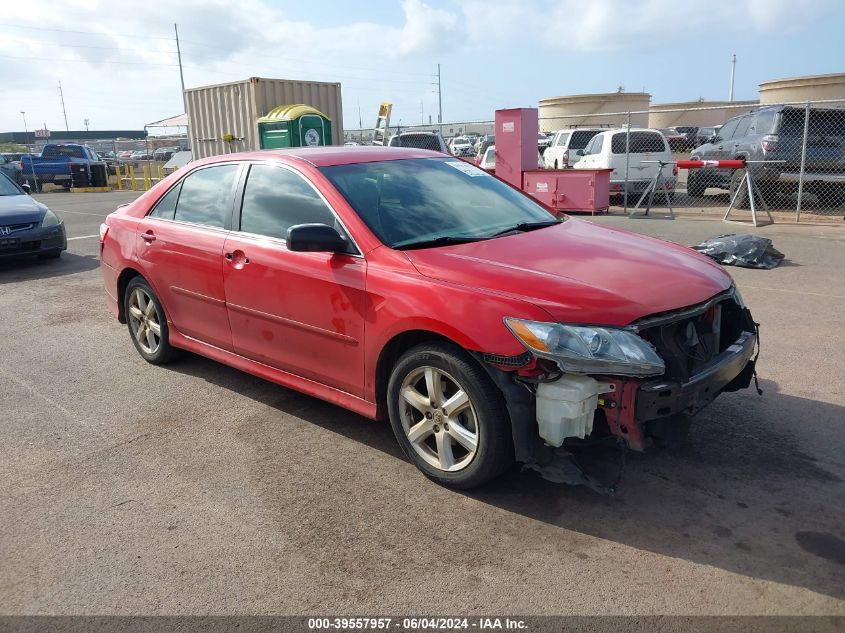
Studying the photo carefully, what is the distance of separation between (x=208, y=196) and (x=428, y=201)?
5.40 ft

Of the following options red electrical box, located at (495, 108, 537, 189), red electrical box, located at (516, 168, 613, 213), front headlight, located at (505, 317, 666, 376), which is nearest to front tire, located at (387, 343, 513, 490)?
front headlight, located at (505, 317, 666, 376)

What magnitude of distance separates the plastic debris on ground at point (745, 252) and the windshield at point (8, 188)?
1022cm

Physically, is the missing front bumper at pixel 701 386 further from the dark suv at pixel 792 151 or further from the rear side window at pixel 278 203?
the dark suv at pixel 792 151

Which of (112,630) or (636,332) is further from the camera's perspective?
(636,332)

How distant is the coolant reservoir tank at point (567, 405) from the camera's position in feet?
9.80

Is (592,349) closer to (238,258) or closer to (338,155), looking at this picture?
(338,155)

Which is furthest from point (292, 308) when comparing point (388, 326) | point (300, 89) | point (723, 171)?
point (300, 89)

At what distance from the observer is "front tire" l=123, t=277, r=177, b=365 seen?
17.3 feet

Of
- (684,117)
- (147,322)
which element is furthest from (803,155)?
Result: (684,117)

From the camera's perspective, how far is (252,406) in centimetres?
466

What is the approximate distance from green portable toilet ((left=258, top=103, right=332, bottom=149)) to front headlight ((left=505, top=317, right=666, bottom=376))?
14910 mm

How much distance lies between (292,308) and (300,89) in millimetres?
16416

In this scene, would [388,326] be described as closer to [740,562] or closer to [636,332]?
[636,332]

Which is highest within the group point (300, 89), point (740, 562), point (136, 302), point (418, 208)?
point (300, 89)
